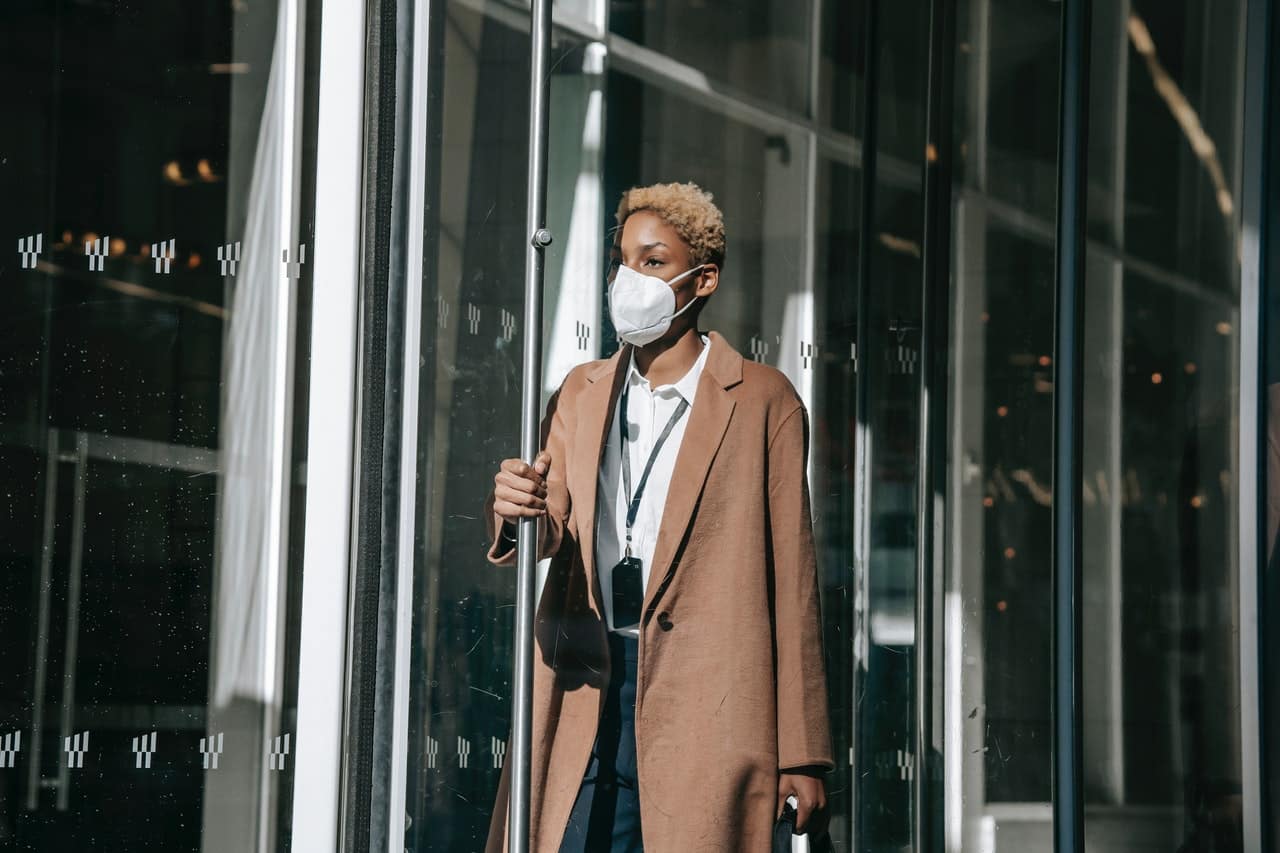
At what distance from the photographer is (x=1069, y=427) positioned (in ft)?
10.3

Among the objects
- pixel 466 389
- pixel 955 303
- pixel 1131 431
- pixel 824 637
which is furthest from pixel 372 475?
pixel 1131 431

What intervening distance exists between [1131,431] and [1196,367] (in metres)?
0.18

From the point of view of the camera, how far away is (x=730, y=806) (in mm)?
2799

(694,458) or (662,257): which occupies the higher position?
(662,257)

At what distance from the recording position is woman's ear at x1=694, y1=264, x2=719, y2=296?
117 inches

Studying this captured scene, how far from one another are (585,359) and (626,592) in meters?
0.49

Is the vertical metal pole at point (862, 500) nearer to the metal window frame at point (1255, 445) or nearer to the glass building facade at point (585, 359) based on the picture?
the glass building facade at point (585, 359)

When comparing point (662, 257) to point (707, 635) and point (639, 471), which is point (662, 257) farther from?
point (707, 635)

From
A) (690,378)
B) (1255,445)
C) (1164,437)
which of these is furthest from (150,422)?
(1255,445)

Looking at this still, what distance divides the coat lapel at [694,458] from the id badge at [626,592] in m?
0.02

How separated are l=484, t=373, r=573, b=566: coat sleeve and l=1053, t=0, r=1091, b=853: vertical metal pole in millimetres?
1006

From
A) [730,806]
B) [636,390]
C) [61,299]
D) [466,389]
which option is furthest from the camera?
[61,299]

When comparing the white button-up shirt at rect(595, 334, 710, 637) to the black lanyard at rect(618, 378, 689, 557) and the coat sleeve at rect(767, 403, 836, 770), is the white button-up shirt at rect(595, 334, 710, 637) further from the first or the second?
the coat sleeve at rect(767, 403, 836, 770)

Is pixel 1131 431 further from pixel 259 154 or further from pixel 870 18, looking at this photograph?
pixel 259 154
